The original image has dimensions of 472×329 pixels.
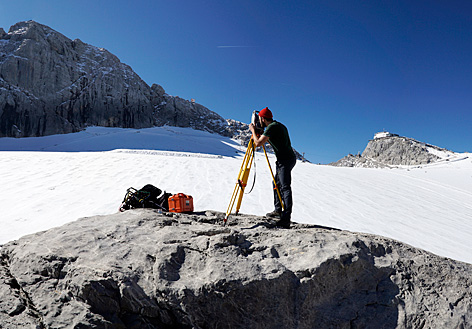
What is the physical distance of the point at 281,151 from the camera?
392cm

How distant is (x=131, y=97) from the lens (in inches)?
2395

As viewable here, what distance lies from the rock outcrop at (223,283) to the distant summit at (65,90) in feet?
185

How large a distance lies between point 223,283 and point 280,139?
93.0 inches

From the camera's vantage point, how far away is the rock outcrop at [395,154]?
68.4 metres

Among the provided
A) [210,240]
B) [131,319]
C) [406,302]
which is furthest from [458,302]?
[131,319]

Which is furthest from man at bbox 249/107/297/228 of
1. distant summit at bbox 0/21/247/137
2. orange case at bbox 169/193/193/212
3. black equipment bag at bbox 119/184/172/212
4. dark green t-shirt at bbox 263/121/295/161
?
distant summit at bbox 0/21/247/137

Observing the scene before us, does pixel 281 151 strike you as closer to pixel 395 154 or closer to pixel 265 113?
pixel 265 113

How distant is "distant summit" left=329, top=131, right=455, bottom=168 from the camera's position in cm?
6831

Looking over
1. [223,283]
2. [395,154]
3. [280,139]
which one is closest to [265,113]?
[280,139]

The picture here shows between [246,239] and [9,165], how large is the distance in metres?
14.0

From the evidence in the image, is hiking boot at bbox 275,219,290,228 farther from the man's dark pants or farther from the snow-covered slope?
the snow-covered slope

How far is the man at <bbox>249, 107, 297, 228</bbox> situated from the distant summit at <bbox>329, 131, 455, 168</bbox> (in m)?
73.6

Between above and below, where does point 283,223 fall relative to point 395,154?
below

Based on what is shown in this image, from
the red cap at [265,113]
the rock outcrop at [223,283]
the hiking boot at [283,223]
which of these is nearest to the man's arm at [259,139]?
the red cap at [265,113]
